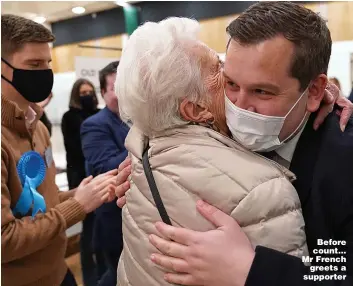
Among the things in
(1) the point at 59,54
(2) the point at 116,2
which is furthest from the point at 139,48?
(1) the point at 59,54

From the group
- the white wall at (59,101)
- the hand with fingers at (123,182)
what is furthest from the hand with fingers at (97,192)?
the white wall at (59,101)

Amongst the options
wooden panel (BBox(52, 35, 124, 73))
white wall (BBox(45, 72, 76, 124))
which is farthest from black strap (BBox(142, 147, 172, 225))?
wooden panel (BBox(52, 35, 124, 73))

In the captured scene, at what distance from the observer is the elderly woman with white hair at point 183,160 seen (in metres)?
0.72

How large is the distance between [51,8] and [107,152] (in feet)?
11.2

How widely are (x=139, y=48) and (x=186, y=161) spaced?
0.27 m

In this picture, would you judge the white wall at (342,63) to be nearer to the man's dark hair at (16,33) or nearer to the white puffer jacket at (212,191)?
the man's dark hair at (16,33)

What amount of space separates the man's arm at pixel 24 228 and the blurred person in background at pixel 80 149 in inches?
65.4

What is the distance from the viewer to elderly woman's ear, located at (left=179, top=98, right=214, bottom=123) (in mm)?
817

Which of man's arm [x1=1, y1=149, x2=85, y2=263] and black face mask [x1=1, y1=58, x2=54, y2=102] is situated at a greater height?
black face mask [x1=1, y1=58, x2=54, y2=102]

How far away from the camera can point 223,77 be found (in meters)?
0.86

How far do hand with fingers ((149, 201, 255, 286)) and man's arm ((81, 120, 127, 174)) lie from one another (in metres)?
1.35

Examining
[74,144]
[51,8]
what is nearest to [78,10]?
[51,8]

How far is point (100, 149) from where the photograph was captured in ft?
7.11

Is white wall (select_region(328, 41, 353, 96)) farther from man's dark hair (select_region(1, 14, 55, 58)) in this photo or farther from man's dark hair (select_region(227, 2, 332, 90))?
man's dark hair (select_region(227, 2, 332, 90))
